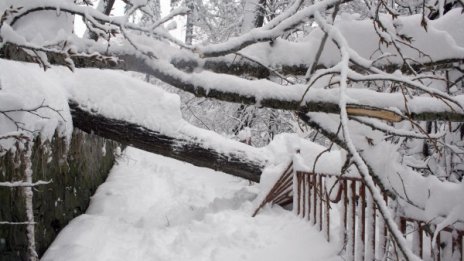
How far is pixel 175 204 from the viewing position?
6.33 metres

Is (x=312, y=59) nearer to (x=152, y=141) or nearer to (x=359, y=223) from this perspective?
(x=359, y=223)

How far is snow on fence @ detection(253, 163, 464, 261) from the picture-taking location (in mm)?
2191

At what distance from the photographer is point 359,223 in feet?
10.7

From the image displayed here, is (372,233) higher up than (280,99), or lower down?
lower down

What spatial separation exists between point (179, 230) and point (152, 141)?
1248 mm

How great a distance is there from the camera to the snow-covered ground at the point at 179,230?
4007 millimetres

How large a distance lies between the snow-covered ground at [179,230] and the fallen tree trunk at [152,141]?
0.84 meters

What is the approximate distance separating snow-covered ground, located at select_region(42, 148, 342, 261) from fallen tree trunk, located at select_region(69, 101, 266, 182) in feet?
2.74

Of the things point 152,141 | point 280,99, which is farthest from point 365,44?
point 152,141

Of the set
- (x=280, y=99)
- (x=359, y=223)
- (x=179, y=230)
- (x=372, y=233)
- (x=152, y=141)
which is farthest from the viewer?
(x=179, y=230)

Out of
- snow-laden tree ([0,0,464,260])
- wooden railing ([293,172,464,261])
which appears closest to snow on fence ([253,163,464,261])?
wooden railing ([293,172,464,261])

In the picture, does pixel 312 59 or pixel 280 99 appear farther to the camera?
pixel 312 59

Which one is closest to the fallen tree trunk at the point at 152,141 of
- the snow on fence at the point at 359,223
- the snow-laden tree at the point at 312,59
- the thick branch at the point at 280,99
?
the snow on fence at the point at 359,223

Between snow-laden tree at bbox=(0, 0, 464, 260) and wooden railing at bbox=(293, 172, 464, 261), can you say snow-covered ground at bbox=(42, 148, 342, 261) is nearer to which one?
wooden railing at bbox=(293, 172, 464, 261)
